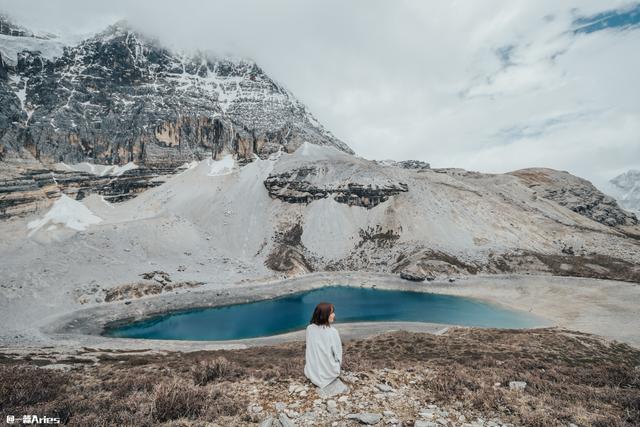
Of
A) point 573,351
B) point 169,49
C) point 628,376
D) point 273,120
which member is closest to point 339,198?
point 273,120

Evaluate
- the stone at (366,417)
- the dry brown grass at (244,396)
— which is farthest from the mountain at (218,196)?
the stone at (366,417)

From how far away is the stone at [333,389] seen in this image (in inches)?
325

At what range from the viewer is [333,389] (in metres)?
8.43

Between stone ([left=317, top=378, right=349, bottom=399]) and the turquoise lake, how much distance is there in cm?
4088

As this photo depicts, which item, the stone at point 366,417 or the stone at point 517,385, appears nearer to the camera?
the stone at point 366,417

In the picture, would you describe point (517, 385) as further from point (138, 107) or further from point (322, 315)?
point (138, 107)

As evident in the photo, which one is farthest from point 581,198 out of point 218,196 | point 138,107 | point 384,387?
point 138,107

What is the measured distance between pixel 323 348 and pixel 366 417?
6.07 ft

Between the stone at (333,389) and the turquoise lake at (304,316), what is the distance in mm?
40878

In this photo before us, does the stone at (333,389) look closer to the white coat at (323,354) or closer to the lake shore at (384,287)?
the white coat at (323,354)

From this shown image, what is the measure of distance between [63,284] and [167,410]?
65245 millimetres

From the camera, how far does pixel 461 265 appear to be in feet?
244

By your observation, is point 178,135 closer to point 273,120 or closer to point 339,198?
point 273,120

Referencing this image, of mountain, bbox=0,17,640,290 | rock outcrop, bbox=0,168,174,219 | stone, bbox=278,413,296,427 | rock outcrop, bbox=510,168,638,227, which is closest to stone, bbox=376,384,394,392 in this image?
stone, bbox=278,413,296,427
